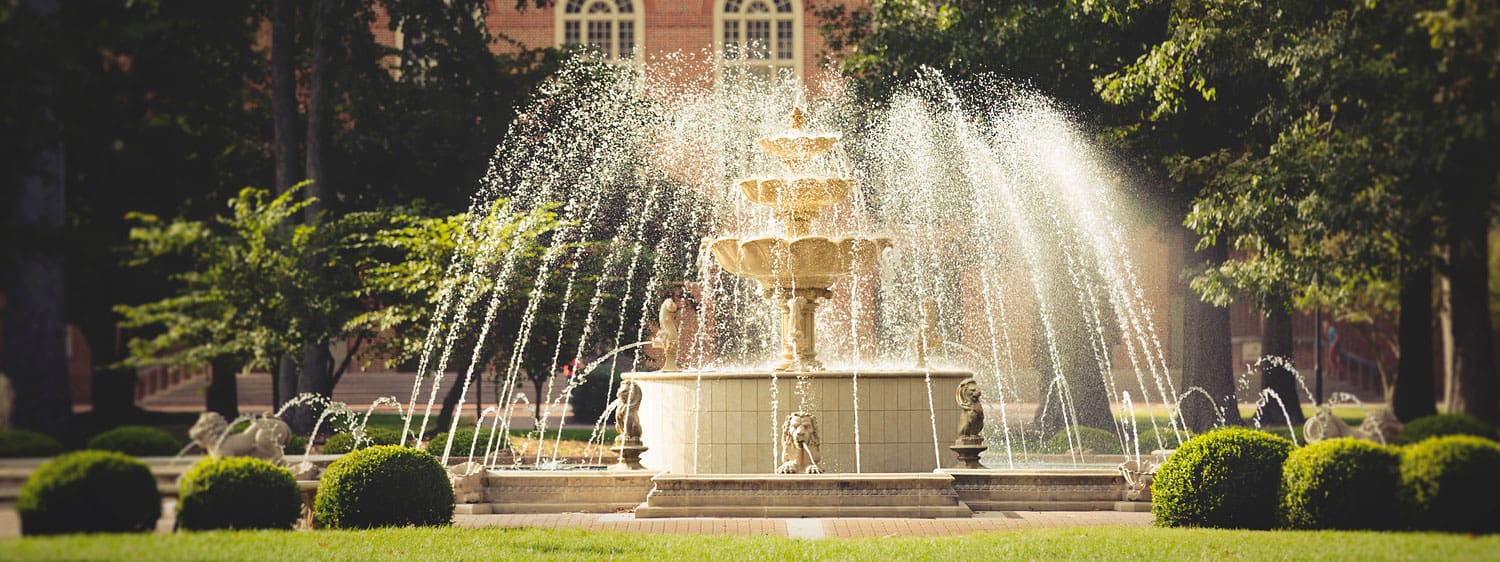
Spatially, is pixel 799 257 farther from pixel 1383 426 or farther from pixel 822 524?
pixel 1383 426

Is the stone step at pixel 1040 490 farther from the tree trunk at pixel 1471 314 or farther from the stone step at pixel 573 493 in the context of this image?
the tree trunk at pixel 1471 314

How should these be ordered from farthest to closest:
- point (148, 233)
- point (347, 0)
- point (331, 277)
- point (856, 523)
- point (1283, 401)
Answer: point (1283, 401) → point (347, 0) → point (331, 277) → point (856, 523) → point (148, 233)

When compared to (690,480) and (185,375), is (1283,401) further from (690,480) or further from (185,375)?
(185,375)

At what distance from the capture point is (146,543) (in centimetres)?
812

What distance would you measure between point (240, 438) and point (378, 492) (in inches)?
74.2

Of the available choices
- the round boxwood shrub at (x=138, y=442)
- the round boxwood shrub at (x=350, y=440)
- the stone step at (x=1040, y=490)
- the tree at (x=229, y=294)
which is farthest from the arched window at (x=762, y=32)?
the round boxwood shrub at (x=138, y=442)

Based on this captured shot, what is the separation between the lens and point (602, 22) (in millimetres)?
49781

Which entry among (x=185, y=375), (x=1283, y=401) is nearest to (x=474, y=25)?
(x=1283, y=401)

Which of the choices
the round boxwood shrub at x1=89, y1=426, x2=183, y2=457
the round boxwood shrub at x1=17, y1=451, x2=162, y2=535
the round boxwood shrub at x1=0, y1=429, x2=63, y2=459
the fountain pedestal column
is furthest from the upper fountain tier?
the round boxwood shrub at x1=0, y1=429, x2=63, y2=459

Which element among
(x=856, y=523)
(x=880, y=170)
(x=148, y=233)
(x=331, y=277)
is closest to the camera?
(x=148, y=233)

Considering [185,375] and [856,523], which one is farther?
[856,523]

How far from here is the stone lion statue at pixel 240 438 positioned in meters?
9.69

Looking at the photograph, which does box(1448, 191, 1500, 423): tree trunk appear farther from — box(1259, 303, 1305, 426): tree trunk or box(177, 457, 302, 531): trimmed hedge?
box(1259, 303, 1305, 426): tree trunk

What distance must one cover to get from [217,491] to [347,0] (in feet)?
55.5
